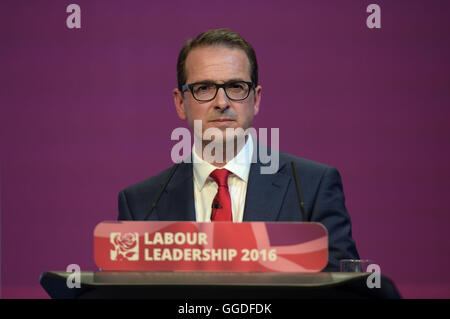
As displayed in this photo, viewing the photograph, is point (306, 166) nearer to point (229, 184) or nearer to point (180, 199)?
point (229, 184)

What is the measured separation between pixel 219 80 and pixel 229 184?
0.33m

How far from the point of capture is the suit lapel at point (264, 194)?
1.75 m

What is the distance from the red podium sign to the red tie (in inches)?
20.6

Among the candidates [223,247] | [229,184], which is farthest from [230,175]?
[223,247]

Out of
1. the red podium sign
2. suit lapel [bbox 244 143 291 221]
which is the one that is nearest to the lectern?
the red podium sign

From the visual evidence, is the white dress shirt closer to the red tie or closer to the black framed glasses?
the red tie

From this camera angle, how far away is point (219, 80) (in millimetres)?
1781

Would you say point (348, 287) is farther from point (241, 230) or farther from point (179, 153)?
point (179, 153)

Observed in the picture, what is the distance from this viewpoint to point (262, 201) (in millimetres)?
1777

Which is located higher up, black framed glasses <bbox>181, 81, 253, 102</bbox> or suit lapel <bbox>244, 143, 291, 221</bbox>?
black framed glasses <bbox>181, 81, 253, 102</bbox>

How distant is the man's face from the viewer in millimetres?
1769

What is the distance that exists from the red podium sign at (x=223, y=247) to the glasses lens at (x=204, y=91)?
716 millimetres

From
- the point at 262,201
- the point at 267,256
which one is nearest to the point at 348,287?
the point at 267,256

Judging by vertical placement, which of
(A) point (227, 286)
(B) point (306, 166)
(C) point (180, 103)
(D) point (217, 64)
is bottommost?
(A) point (227, 286)
